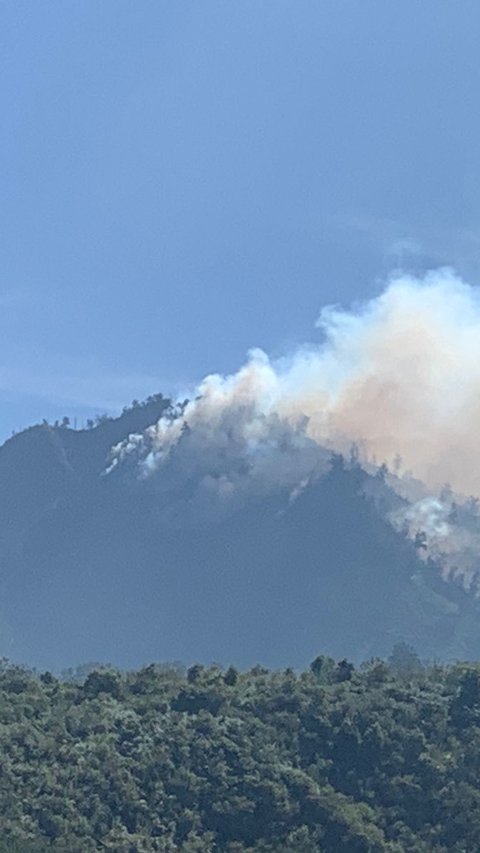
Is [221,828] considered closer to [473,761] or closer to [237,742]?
[237,742]

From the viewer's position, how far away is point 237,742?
267 feet

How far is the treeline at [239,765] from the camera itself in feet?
244

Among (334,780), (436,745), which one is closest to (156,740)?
(334,780)

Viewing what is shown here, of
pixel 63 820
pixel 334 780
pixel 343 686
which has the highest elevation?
pixel 343 686

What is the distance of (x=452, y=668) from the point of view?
95438mm

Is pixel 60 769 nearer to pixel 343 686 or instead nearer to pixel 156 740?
pixel 156 740

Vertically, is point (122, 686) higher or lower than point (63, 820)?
higher

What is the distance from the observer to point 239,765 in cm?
7912

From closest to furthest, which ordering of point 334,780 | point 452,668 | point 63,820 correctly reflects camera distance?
point 63,820 → point 334,780 → point 452,668

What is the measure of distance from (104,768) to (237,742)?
784 centimetres

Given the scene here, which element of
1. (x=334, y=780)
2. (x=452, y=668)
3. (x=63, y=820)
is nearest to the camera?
(x=63, y=820)

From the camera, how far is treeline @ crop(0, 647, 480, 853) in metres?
74.5

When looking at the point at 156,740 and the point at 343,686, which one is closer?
the point at 156,740

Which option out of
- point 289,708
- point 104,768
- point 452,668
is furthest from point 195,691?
point 452,668
